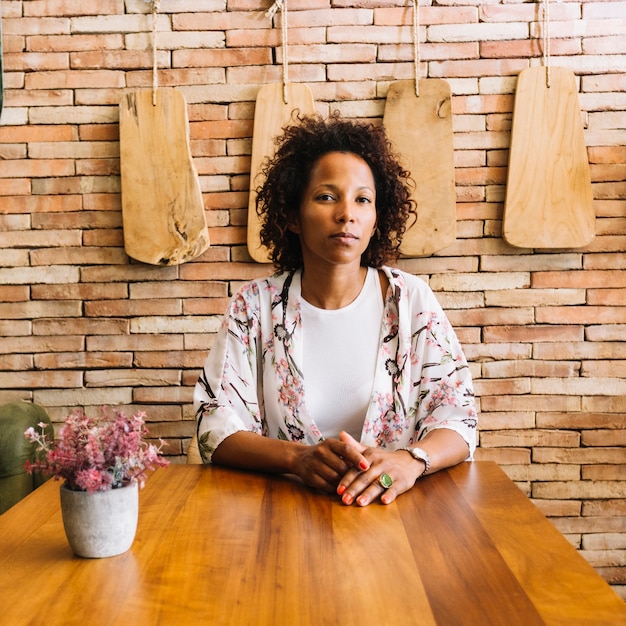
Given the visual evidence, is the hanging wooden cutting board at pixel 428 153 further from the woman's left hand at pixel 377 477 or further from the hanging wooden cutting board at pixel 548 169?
the woman's left hand at pixel 377 477

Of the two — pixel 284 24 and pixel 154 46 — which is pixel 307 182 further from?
pixel 154 46

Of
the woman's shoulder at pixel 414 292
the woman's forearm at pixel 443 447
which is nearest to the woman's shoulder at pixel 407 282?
the woman's shoulder at pixel 414 292

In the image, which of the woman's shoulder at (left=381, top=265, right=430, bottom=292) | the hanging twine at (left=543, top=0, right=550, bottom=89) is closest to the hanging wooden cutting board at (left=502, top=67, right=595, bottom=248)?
the hanging twine at (left=543, top=0, right=550, bottom=89)

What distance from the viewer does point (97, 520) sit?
99 centimetres

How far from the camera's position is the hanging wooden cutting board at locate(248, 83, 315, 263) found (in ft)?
7.86

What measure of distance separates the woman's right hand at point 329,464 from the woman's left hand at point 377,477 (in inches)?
0.6

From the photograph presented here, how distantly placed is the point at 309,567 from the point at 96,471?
35cm

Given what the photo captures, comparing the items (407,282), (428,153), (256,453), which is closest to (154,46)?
(428,153)

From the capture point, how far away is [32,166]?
2.48 meters

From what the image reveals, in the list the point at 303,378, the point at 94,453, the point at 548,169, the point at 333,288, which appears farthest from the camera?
the point at 548,169

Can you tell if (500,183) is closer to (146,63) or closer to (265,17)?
(265,17)

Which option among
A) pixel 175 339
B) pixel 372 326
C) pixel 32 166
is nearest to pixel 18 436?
pixel 175 339

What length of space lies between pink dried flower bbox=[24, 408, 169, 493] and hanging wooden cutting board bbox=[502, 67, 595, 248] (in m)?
1.77

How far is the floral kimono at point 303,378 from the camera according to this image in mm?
1671
